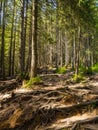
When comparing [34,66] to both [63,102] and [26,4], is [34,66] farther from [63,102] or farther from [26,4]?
[26,4]

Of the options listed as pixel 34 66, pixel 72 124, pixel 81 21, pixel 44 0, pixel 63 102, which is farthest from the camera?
pixel 81 21

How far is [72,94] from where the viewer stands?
26.5ft

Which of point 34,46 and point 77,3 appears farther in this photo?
point 77,3

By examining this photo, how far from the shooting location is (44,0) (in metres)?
13.5

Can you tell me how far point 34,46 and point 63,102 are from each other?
499cm

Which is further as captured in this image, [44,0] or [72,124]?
[44,0]

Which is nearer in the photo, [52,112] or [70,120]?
[70,120]

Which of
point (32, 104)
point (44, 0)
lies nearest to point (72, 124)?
point (32, 104)

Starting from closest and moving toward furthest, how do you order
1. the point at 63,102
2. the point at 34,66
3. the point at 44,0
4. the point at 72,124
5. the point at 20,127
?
the point at 72,124 → the point at 20,127 → the point at 63,102 → the point at 34,66 → the point at 44,0

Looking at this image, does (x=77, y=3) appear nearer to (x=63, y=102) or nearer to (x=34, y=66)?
(x=34, y=66)

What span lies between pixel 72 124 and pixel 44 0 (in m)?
9.22

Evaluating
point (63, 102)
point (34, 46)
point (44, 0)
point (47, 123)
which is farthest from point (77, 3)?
point (47, 123)

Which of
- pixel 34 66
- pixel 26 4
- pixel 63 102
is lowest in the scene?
pixel 63 102

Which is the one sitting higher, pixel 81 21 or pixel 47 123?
pixel 81 21
